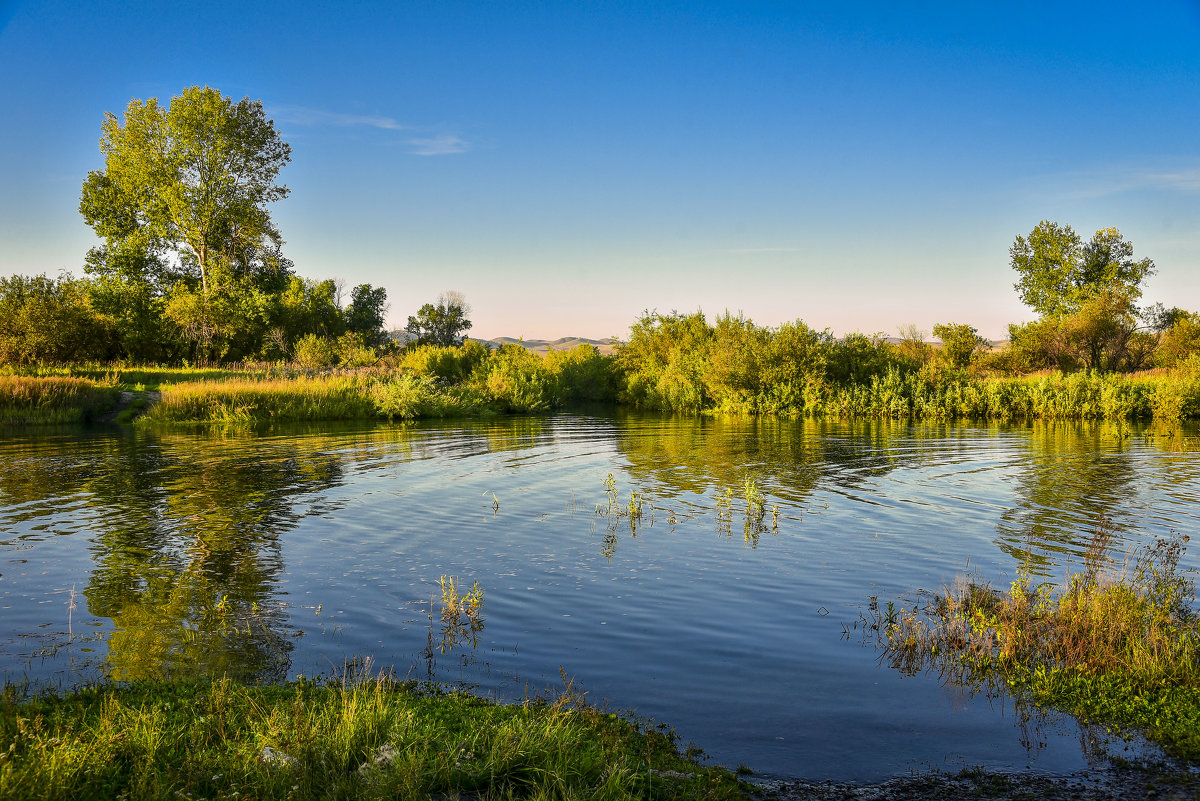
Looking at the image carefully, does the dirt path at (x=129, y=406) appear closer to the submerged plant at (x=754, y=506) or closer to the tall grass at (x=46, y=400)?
the tall grass at (x=46, y=400)

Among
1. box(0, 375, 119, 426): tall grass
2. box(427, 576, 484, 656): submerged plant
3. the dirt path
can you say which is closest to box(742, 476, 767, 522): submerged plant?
box(427, 576, 484, 656): submerged plant

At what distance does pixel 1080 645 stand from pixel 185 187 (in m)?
53.6

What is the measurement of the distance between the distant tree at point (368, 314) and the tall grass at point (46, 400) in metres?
44.5

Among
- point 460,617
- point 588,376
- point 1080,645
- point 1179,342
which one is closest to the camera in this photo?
point 1080,645

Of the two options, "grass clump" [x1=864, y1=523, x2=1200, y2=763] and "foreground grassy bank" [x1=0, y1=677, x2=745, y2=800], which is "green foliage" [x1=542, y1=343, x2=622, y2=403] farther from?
"foreground grassy bank" [x1=0, y1=677, x2=745, y2=800]

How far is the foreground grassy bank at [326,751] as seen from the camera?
3936 millimetres

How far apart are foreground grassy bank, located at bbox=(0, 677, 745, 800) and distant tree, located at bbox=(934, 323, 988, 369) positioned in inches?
1924

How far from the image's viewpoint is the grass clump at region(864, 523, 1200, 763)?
561 cm

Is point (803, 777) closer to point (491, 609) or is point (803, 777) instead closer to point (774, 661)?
point (774, 661)

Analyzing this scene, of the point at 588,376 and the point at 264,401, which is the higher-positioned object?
the point at 588,376

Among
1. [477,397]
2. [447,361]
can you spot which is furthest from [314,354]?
[477,397]

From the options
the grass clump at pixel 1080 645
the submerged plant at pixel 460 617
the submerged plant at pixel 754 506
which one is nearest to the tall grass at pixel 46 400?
the submerged plant at pixel 754 506

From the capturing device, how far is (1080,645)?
256 inches

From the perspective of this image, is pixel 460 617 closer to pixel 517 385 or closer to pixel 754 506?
pixel 754 506
